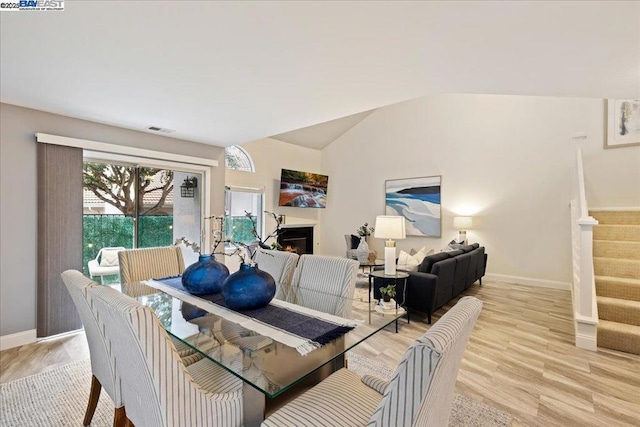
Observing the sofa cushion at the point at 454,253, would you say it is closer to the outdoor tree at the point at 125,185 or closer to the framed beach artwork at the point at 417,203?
the framed beach artwork at the point at 417,203

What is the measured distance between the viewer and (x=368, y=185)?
738 cm

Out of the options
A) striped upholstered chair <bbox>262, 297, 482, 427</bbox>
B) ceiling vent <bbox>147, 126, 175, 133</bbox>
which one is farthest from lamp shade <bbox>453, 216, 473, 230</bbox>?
ceiling vent <bbox>147, 126, 175, 133</bbox>

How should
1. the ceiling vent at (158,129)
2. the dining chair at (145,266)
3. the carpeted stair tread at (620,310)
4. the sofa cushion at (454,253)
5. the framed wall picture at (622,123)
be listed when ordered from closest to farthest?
the dining chair at (145,266) < the carpeted stair tread at (620,310) < the ceiling vent at (158,129) < the sofa cushion at (454,253) < the framed wall picture at (622,123)

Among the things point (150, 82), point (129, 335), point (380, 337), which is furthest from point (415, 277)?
point (150, 82)

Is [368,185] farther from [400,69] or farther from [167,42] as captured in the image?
[167,42]

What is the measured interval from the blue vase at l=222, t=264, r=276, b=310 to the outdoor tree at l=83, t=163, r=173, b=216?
286 cm

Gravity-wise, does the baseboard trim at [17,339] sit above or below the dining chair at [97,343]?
below

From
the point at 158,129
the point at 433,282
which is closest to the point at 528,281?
the point at 433,282

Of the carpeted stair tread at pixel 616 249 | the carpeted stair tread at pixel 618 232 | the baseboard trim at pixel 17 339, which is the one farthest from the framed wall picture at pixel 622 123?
the baseboard trim at pixel 17 339

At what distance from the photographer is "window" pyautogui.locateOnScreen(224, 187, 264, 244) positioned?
5.78 metres

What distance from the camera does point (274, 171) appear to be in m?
6.75

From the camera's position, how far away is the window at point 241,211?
19.0 feet

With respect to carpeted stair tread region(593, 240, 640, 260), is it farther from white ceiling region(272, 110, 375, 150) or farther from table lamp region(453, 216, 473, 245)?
white ceiling region(272, 110, 375, 150)

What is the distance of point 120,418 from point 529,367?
2.99 metres
